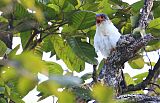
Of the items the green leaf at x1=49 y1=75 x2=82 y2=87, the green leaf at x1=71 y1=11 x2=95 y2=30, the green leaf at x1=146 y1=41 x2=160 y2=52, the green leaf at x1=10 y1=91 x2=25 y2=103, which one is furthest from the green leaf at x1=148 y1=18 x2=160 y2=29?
the green leaf at x1=49 y1=75 x2=82 y2=87

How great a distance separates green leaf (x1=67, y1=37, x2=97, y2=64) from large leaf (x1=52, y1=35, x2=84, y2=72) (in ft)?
0.24

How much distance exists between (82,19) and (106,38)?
0.68 metres

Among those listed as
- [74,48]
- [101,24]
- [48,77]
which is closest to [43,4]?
[74,48]

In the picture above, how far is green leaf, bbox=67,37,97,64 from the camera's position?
1271mm

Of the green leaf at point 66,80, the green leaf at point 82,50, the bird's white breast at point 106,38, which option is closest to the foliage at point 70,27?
the green leaf at point 82,50

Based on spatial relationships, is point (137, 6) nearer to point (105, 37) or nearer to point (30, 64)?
point (105, 37)

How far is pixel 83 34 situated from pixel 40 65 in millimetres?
1164

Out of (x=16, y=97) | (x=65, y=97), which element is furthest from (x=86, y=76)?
(x=65, y=97)

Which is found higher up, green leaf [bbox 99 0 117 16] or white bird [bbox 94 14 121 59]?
green leaf [bbox 99 0 117 16]

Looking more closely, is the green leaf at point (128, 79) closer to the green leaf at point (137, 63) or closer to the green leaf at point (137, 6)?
the green leaf at point (137, 63)

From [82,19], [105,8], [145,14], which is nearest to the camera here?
[145,14]

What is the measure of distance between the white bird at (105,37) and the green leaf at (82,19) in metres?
0.29

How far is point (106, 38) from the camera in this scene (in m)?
1.89

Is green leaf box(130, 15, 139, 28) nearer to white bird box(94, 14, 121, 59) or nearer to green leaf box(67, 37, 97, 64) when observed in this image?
green leaf box(67, 37, 97, 64)
